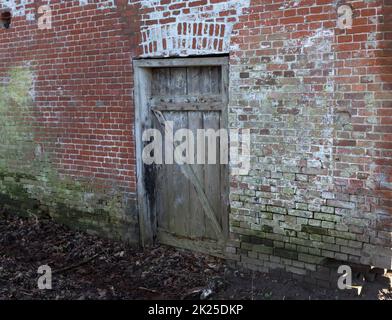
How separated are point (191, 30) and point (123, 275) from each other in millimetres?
2932

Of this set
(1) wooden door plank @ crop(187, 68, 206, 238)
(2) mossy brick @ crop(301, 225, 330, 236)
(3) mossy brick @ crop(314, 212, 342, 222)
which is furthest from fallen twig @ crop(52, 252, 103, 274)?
(3) mossy brick @ crop(314, 212, 342, 222)

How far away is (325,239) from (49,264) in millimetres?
3377

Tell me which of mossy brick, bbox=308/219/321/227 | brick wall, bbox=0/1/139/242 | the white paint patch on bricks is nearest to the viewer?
mossy brick, bbox=308/219/321/227

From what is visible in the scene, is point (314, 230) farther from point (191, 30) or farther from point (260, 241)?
point (191, 30)

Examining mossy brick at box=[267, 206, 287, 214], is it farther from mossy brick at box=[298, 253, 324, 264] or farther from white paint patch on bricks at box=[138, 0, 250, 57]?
white paint patch on bricks at box=[138, 0, 250, 57]

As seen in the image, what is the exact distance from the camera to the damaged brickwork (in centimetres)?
396

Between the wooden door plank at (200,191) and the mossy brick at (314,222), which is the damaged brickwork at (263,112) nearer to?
the mossy brick at (314,222)

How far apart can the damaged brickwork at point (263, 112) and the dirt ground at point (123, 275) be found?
22 centimetres

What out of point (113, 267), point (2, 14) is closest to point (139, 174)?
point (113, 267)

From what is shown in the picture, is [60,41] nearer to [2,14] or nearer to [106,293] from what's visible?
[2,14]

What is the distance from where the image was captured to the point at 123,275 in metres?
5.18

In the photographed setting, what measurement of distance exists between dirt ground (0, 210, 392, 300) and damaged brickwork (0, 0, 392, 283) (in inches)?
8.7

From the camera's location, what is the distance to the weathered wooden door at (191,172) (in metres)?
5.06

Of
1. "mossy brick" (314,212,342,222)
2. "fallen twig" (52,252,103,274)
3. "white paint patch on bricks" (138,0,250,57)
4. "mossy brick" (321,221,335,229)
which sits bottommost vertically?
"fallen twig" (52,252,103,274)
